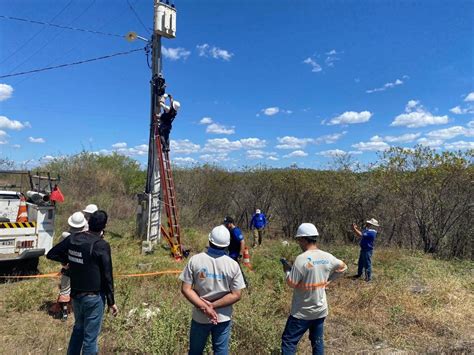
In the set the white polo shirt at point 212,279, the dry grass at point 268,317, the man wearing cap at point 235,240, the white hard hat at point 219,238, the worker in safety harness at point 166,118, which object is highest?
the worker in safety harness at point 166,118

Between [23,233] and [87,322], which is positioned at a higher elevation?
[23,233]

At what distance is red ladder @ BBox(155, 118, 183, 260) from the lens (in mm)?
10237

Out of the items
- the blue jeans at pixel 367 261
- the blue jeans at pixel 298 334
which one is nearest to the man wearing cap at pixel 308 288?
the blue jeans at pixel 298 334

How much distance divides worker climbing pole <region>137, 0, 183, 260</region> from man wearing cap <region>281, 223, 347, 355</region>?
7026mm

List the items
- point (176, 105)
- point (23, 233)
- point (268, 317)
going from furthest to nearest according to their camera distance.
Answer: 1. point (176, 105)
2. point (23, 233)
3. point (268, 317)

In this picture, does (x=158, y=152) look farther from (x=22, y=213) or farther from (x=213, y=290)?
(x=213, y=290)

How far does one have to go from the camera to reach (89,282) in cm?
363

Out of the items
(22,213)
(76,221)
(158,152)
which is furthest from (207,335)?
(158,152)

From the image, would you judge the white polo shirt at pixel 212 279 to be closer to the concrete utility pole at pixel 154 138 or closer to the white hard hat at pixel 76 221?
the white hard hat at pixel 76 221

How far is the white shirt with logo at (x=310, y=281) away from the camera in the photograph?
376 cm

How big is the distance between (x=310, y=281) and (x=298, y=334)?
59 centimetres

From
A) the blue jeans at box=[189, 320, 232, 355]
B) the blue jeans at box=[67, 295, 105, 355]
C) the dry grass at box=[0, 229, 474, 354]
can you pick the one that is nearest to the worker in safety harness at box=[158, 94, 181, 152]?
the dry grass at box=[0, 229, 474, 354]

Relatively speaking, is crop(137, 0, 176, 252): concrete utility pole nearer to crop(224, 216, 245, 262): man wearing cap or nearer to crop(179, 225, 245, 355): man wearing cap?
crop(224, 216, 245, 262): man wearing cap

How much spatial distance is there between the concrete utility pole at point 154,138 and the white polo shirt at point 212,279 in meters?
7.76
